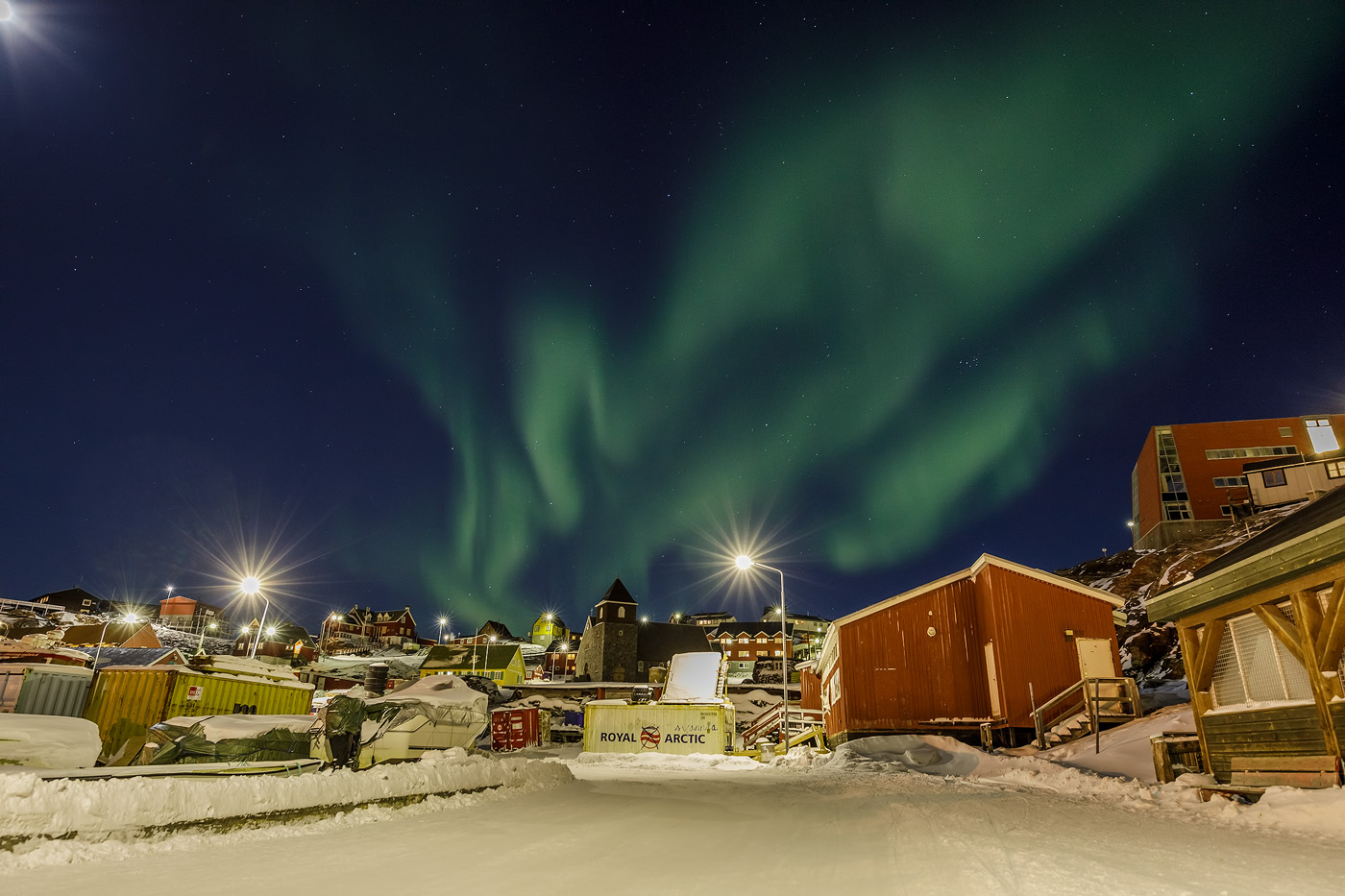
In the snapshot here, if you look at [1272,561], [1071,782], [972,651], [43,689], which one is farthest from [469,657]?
[1272,561]

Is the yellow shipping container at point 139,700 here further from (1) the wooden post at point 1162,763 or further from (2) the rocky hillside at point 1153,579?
(2) the rocky hillside at point 1153,579

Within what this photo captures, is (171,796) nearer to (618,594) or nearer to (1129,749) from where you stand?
(1129,749)

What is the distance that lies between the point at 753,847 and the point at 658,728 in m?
22.3

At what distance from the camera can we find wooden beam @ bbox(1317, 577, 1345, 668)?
8875 mm

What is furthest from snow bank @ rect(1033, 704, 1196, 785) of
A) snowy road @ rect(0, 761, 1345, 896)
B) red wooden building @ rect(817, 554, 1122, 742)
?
red wooden building @ rect(817, 554, 1122, 742)

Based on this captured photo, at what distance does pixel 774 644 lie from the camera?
112 m

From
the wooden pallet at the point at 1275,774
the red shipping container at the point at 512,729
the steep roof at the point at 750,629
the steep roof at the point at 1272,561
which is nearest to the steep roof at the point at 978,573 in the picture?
the steep roof at the point at 1272,561

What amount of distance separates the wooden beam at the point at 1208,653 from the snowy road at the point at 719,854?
3315 mm

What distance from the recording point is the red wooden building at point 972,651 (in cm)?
2373

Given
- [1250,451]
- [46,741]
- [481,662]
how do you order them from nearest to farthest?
[46,741] < [1250,451] < [481,662]

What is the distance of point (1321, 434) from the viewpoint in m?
57.1

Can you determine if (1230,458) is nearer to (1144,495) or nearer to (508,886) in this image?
(1144,495)

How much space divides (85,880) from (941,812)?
9668 millimetres

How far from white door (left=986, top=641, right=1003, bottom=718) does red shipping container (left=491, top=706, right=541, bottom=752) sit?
23173 millimetres
